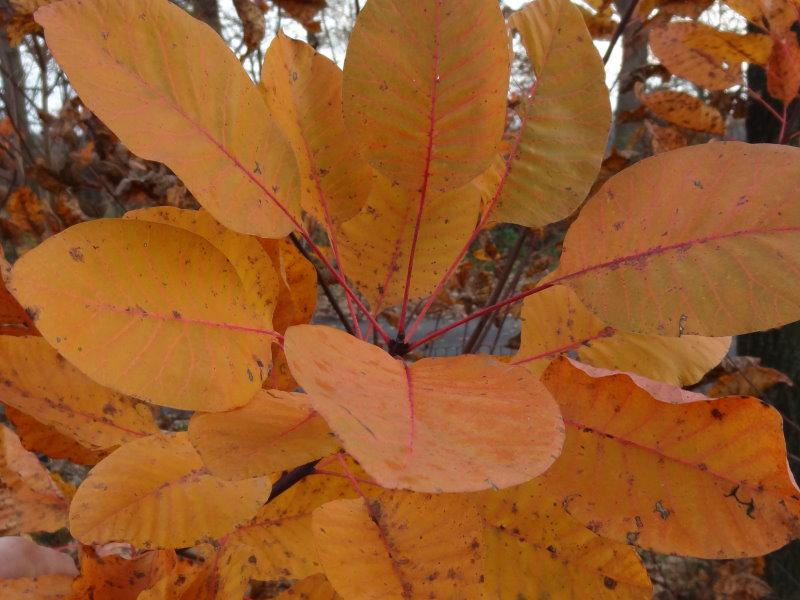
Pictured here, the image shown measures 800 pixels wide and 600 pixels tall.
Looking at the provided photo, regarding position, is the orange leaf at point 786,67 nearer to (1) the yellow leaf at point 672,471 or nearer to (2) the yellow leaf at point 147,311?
(1) the yellow leaf at point 672,471

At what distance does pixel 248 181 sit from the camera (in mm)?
385

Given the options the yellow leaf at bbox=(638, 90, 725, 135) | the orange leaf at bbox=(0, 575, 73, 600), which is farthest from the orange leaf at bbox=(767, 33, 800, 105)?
the orange leaf at bbox=(0, 575, 73, 600)

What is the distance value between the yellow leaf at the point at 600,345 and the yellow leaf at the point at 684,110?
70cm

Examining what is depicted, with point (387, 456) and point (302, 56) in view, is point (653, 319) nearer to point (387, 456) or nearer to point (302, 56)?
point (387, 456)

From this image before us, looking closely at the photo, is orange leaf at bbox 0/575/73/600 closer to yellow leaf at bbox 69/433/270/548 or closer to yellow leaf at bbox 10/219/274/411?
yellow leaf at bbox 69/433/270/548

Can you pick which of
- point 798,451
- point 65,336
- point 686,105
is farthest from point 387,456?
point 798,451

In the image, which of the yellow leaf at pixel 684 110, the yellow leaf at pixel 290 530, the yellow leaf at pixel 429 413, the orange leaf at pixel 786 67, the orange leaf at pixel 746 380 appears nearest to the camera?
the yellow leaf at pixel 429 413

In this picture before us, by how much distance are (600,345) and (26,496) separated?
0.61 metres

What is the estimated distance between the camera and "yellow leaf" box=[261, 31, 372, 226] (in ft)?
1.59

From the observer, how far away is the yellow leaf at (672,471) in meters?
0.36

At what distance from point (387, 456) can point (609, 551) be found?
324 millimetres

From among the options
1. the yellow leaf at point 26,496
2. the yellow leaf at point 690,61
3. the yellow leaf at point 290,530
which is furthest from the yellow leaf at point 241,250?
the yellow leaf at point 690,61

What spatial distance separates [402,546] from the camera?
0.40 metres

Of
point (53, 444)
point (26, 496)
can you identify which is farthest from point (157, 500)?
point (26, 496)
